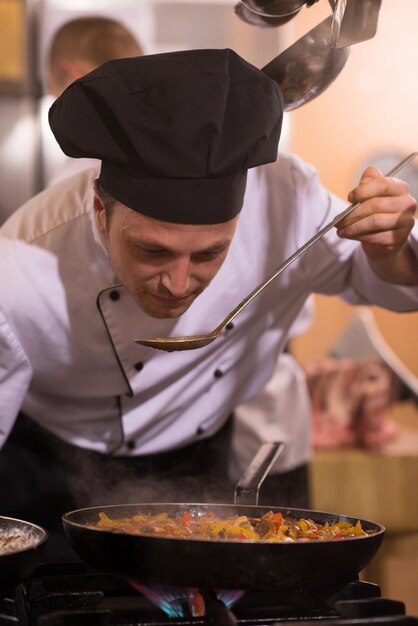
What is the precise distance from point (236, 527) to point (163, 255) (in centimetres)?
40

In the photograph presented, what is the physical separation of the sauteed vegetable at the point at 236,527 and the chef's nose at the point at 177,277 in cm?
33

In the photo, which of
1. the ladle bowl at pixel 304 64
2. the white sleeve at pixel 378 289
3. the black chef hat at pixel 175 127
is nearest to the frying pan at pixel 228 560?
the black chef hat at pixel 175 127

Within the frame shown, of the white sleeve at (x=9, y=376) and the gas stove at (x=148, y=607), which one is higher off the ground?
the white sleeve at (x=9, y=376)

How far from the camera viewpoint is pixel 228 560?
43.0 inches

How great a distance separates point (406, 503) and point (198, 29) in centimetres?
222

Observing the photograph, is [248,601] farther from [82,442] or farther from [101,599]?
[82,442]

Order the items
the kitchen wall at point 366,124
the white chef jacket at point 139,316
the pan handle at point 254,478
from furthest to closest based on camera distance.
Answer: the kitchen wall at point 366,124 < the white chef jacket at point 139,316 < the pan handle at point 254,478

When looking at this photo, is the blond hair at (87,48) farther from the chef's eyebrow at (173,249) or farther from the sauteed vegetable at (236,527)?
the sauteed vegetable at (236,527)

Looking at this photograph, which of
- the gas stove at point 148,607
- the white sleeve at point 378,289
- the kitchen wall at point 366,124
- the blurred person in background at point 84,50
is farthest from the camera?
the kitchen wall at point 366,124

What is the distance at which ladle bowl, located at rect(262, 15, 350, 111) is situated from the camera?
1576 mm

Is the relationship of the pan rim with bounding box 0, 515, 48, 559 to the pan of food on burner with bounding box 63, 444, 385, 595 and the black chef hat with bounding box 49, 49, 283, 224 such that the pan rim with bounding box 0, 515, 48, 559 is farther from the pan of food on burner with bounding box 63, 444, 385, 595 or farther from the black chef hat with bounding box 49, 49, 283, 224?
the black chef hat with bounding box 49, 49, 283, 224

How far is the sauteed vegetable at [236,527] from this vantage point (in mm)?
1231

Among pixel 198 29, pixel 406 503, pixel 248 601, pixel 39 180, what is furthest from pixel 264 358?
pixel 198 29

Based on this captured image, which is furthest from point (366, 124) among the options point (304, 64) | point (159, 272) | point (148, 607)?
point (148, 607)
